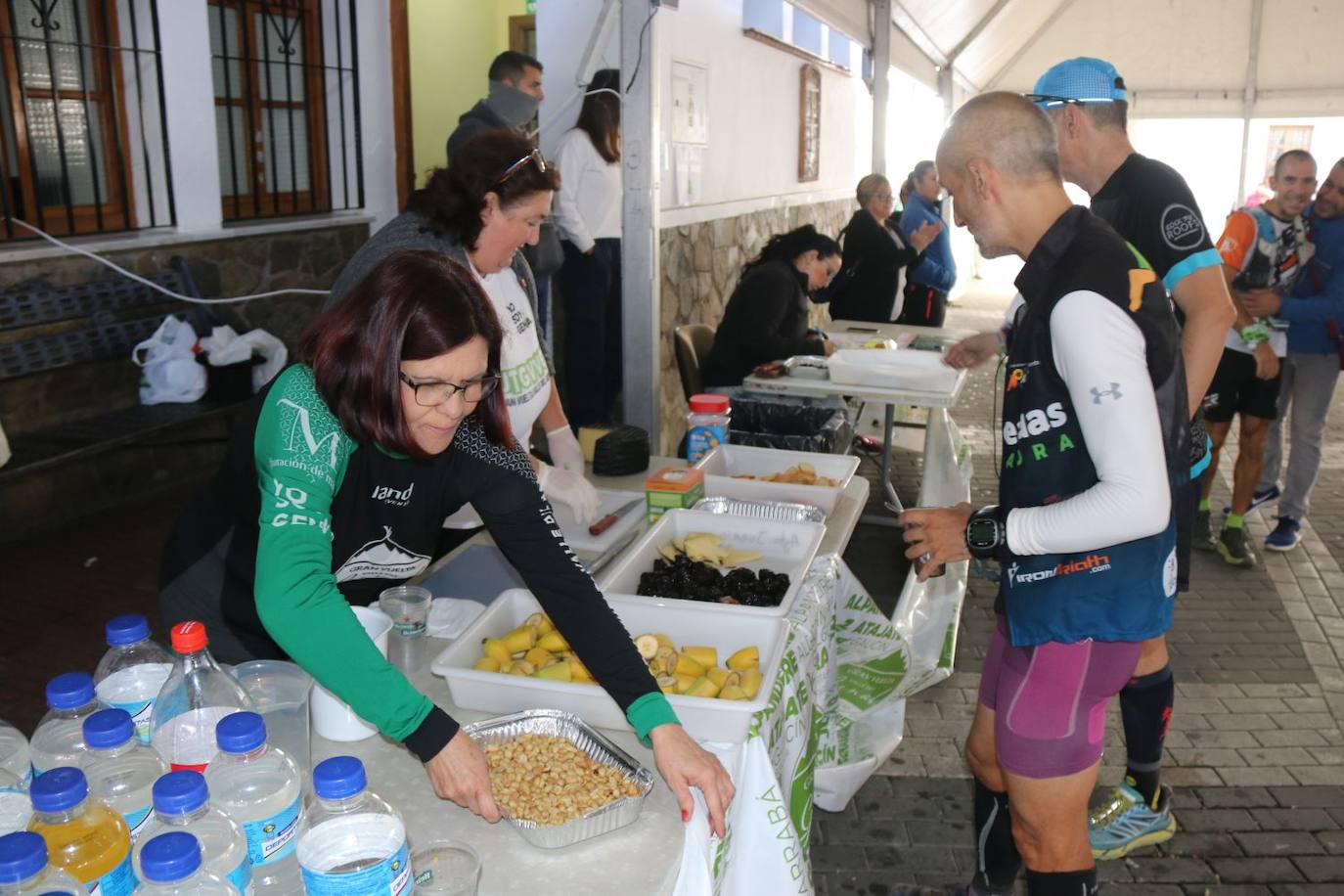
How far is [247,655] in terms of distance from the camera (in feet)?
5.40

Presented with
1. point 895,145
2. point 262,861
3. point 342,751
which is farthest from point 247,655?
point 895,145

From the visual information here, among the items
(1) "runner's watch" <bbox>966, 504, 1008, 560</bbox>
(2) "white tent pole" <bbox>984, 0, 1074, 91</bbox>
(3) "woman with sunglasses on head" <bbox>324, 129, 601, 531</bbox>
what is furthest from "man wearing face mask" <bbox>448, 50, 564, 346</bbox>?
(2) "white tent pole" <bbox>984, 0, 1074, 91</bbox>

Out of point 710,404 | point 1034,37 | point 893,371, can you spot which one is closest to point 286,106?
point 893,371

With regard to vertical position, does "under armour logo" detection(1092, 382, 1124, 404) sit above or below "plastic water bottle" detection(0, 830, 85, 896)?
above

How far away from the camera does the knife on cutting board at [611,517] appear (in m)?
2.41

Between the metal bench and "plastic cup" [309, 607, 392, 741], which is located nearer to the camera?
"plastic cup" [309, 607, 392, 741]

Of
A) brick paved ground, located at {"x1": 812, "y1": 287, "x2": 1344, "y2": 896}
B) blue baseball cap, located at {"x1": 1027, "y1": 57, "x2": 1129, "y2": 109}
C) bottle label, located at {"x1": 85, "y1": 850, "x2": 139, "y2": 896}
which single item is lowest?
brick paved ground, located at {"x1": 812, "y1": 287, "x2": 1344, "y2": 896}

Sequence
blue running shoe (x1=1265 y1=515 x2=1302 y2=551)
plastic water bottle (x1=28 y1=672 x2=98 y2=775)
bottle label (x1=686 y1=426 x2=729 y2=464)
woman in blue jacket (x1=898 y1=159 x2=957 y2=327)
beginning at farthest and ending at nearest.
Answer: woman in blue jacket (x1=898 y1=159 x2=957 y2=327) < blue running shoe (x1=1265 y1=515 x2=1302 y2=551) < bottle label (x1=686 y1=426 x2=729 y2=464) < plastic water bottle (x1=28 y1=672 x2=98 y2=775)

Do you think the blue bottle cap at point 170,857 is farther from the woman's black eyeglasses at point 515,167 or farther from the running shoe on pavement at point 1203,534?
the running shoe on pavement at point 1203,534

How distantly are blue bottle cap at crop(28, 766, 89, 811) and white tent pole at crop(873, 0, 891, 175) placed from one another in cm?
817

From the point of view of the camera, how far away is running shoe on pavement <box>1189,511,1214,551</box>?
4836mm

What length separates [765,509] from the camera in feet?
8.27

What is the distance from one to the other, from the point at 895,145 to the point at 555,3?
756cm

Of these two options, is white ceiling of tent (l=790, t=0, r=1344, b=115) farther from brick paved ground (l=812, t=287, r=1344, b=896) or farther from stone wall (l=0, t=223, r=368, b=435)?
brick paved ground (l=812, t=287, r=1344, b=896)
